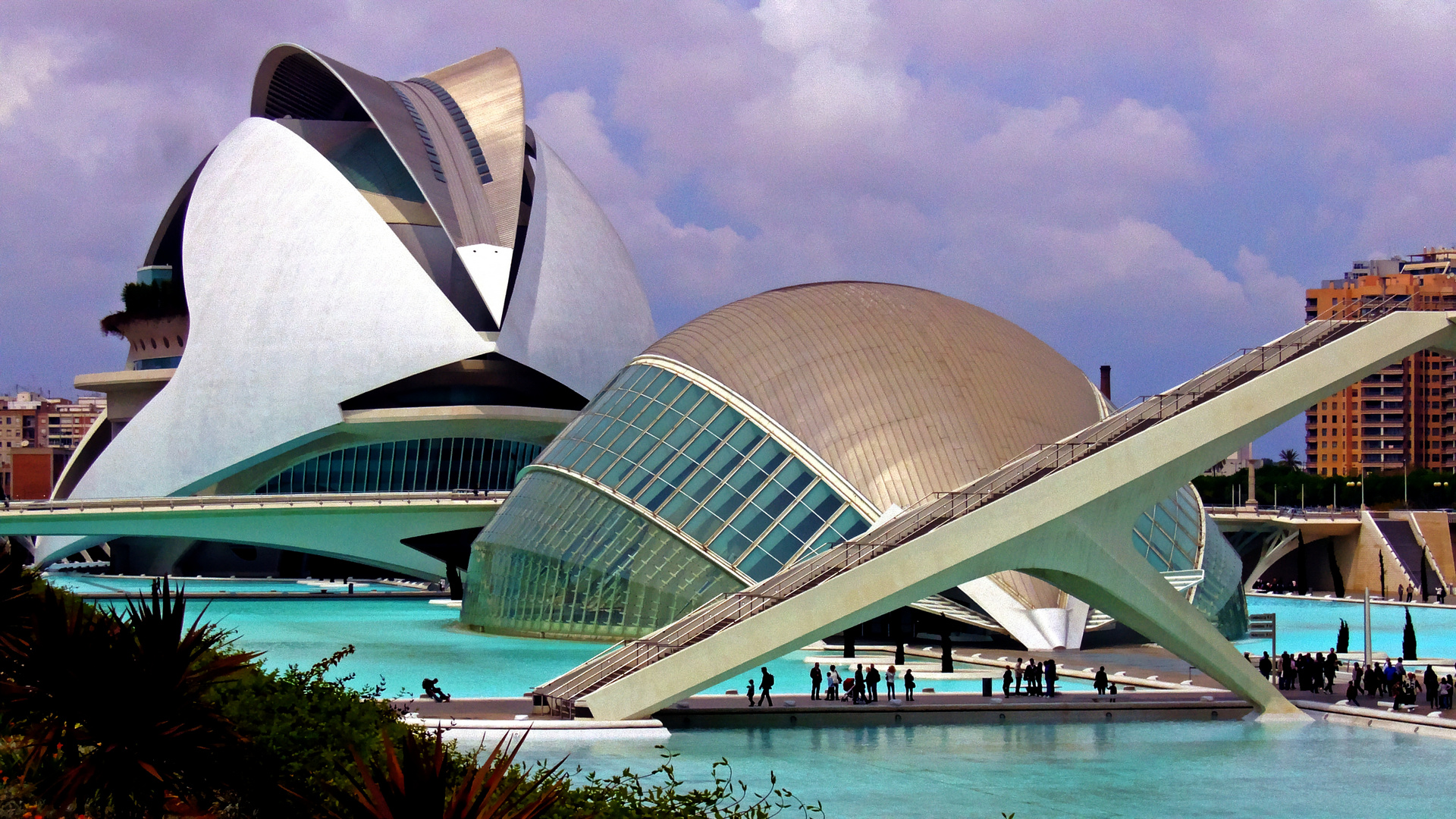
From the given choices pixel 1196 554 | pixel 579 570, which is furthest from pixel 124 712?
pixel 1196 554

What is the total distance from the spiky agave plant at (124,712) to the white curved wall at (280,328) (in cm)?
5205

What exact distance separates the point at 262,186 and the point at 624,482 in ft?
135

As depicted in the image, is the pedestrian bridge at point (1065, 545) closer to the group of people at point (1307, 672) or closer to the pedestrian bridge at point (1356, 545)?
the group of people at point (1307, 672)

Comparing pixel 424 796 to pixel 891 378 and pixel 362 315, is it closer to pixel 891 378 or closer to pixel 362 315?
pixel 891 378

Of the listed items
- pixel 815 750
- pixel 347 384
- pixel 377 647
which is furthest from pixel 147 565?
pixel 815 750

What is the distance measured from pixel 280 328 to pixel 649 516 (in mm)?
A: 38577

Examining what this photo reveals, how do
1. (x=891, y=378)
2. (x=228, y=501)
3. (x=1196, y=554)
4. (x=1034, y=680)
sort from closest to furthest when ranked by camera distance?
(x=1034, y=680) → (x=891, y=378) → (x=1196, y=554) → (x=228, y=501)

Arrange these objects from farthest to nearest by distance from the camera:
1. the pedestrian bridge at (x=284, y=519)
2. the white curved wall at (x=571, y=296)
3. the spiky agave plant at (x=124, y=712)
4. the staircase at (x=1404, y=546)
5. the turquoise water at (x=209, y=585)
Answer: the white curved wall at (x=571, y=296) < the staircase at (x=1404, y=546) < the turquoise water at (x=209, y=585) < the pedestrian bridge at (x=284, y=519) < the spiky agave plant at (x=124, y=712)

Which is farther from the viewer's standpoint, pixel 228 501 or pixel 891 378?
pixel 228 501

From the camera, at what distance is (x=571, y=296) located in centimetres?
7038

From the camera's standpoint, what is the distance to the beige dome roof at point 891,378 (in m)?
32.5

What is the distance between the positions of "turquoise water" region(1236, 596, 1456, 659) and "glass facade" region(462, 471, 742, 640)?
494 inches

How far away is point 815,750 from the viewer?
1997 cm

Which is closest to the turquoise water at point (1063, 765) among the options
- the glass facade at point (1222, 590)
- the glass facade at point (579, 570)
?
the glass facade at point (579, 570)
